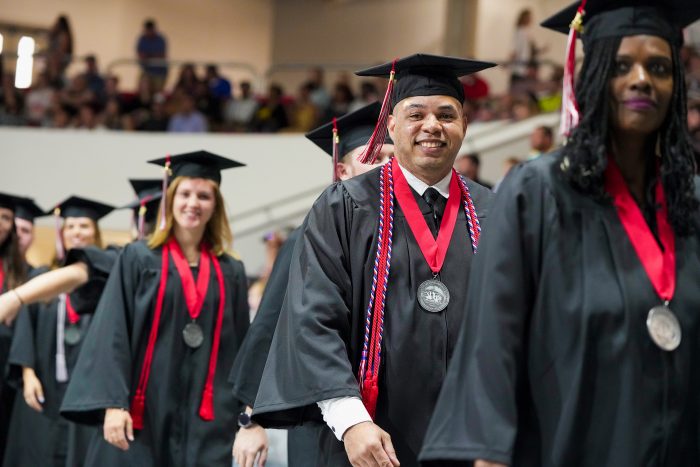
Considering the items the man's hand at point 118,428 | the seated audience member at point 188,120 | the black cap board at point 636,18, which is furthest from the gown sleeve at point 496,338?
the seated audience member at point 188,120

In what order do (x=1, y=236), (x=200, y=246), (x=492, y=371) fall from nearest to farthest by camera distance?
(x=492, y=371), (x=200, y=246), (x=1, y=236)

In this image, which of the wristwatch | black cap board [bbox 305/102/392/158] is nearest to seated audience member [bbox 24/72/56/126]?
black cap board [bbox 305/102/392/158]

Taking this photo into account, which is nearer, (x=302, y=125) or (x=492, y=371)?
(x=492, y=371)

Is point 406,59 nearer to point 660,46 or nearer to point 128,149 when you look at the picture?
point 660,46

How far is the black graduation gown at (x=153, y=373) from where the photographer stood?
5.02m

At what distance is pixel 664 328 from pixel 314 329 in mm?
1082

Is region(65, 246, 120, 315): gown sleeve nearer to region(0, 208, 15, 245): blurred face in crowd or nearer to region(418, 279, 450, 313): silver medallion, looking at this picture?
region(0, 208, 15, 245): blurred face in crowd

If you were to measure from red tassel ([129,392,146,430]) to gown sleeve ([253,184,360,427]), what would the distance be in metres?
1.92

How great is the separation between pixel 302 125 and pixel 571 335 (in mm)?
12167

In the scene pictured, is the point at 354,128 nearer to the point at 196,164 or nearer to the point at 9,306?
the point at 196,164

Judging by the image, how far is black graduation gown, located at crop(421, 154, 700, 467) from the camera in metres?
2.37

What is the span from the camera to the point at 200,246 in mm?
5477

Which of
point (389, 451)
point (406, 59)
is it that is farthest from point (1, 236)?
point (389, 451)

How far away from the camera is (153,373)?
5129mm
